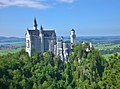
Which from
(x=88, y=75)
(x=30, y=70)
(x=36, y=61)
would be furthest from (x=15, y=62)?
Result: (x=88, y=75)

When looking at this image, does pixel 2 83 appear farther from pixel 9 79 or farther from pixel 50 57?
pixel 50 57

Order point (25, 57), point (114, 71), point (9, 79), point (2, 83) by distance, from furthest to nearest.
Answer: point (25, 57) → point (9, 79) → point (2, 83) → point (114, 71)

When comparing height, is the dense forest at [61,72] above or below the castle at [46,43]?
below

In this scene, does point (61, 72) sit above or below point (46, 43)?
below

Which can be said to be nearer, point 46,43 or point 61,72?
point 61,72
